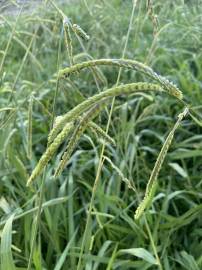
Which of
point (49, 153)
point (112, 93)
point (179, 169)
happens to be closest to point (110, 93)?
point (112, 93)

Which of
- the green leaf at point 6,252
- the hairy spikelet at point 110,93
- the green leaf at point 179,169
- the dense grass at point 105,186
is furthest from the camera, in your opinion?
the green leaf at point 179,169

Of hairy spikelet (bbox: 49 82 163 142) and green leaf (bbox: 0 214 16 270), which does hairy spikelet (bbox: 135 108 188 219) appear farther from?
green leaf (bbox: 0 214 16 270)

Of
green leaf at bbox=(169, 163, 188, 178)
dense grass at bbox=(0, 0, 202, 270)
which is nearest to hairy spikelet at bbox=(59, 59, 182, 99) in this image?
dense grass at bbox=(0, 0, 202, 270)

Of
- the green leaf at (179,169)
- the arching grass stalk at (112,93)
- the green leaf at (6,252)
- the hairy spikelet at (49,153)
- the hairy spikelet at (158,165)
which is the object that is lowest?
the green leaf at (179,169)

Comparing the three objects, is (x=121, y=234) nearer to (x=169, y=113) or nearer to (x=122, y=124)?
(x=122, y=124)

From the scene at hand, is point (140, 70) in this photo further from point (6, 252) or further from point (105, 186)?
point (105, 186)

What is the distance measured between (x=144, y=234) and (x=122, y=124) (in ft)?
2.01

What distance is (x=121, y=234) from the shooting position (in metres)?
1.63

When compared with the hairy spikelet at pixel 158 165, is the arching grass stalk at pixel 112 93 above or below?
above

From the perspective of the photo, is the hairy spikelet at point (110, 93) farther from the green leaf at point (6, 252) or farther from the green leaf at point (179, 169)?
the green leaf at point (179, 169)

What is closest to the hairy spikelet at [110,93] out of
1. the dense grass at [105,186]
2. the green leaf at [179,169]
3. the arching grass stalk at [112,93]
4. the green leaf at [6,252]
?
the arching grass stalk at [112,93]

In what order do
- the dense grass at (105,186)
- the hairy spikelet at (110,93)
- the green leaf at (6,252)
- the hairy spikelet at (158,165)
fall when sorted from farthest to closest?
1. the dense grass at (105,186)
2. the green leaf at (6,252)
3. the hairy spikelet at (158,165)
4. the hairy spikelet at (110,93)

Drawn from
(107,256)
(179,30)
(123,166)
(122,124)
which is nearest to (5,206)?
(107,256)

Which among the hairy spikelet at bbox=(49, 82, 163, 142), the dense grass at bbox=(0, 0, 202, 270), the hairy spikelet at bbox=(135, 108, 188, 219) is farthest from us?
the dense grass at bbox=(0, 0, 202, 270)
